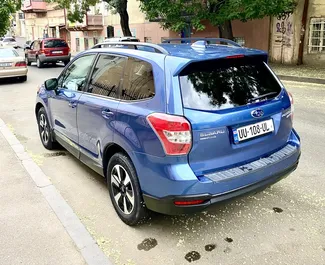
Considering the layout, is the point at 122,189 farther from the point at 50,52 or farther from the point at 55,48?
the point at 55,48

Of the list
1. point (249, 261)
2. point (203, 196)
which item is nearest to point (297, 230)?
point (249, 261)

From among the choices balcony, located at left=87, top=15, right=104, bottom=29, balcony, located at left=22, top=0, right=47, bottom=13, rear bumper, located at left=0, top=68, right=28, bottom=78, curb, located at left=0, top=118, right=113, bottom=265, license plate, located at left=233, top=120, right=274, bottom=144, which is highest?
balcony, located at left=22, top=0, right=47, bottom=13

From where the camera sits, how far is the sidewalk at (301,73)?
11.9 metres

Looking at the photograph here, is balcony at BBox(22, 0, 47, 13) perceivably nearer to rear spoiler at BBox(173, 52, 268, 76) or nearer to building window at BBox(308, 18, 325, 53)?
building window at BBox(308, 18, 325, 53)

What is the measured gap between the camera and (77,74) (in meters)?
4.41

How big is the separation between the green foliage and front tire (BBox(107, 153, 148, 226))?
37.8ft

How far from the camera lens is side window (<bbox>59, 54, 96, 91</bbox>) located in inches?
161

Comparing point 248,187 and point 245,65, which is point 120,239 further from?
point 245,65

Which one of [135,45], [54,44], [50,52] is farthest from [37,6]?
[135,45]

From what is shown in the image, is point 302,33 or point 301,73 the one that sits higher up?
point 302,33

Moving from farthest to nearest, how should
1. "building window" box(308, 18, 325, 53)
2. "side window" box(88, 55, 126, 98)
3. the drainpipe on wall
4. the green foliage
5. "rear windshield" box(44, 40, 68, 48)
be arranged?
1. "rear windshield" box(44, 40, 68, 48)
2. the drainpipe on wall
3. "building window" box(308, 18, 325, 53)
4. the green foliage
5. "side window" box(88, 55, 126, 98)

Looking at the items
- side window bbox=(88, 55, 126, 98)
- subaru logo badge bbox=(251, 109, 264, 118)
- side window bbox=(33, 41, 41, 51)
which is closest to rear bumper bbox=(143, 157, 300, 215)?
subaru logo badge bbox=(251, 109, 264, 118)

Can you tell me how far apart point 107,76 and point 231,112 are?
142 centimetres

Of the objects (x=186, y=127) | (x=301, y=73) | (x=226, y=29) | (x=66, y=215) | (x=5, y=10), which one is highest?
(x=5, y=10)
